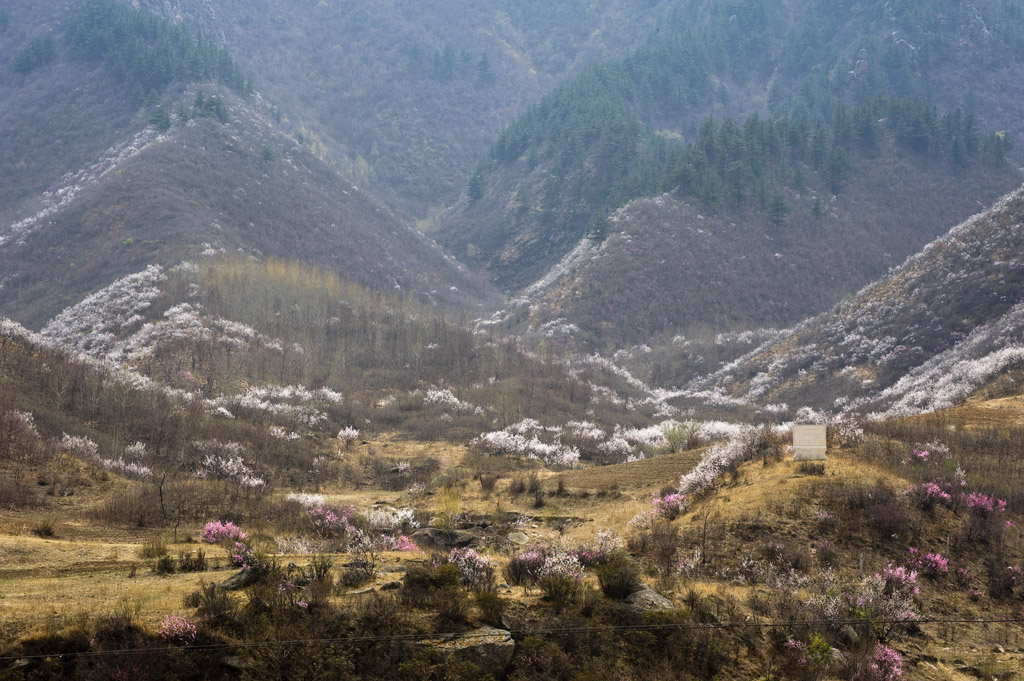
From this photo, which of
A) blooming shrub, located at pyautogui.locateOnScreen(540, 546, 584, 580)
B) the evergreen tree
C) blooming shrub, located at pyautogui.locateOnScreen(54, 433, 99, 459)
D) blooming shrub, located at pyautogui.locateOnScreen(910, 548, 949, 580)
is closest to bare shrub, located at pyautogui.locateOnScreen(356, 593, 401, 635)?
blooming shrub, located at pyautogui.locateOnScreen(540, 546, 584, 580)

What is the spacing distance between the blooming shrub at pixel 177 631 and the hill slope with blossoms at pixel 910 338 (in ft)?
96.2

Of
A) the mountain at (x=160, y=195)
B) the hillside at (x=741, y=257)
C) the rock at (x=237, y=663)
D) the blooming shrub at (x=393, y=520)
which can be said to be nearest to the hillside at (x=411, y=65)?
the mountain at (x=160, y=195)

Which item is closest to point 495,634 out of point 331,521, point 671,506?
point 671,506

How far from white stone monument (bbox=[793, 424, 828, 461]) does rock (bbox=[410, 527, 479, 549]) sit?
7.48 meters

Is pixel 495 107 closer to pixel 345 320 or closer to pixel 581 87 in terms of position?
pixel 581 87

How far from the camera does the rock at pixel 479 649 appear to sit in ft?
27.2

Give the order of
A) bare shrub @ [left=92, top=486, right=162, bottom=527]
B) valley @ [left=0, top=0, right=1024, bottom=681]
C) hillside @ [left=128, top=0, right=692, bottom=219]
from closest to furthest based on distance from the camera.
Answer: valley @ [left=0, top=0, right=1024, bottom=681], bare shrub @ [left=92, top=486, right=162, bottom=527], hillside @ [left=128, top=0, right=692, bottom=219]

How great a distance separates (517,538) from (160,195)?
65.9 m

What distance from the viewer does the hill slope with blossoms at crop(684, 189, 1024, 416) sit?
3519 centimetres

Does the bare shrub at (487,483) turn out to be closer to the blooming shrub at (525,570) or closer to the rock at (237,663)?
the blooming shrub at (525,570)

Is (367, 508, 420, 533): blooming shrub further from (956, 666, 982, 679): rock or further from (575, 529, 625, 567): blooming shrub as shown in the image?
(956, 666, 982, 679): rock

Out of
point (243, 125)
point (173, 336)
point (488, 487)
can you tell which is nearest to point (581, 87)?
point (243, 125)

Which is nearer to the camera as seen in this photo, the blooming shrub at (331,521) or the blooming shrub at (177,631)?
the blooming shrub at (177,631)

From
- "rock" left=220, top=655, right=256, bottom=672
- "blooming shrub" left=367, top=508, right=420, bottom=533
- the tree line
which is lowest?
"rock" left=220, top=655, right=256, bottom=672
